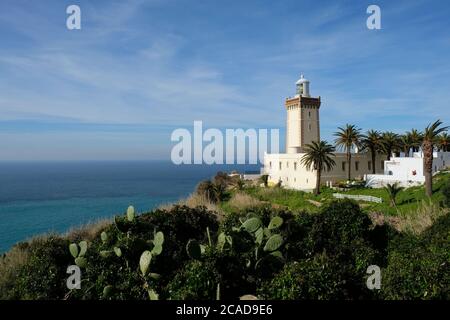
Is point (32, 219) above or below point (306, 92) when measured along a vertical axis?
below

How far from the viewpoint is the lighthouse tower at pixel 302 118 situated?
44969 millimetres

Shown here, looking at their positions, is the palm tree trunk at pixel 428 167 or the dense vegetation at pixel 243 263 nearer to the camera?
the dense vegetation at pixel 243 263

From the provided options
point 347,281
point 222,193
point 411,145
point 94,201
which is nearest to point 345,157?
point 411,145

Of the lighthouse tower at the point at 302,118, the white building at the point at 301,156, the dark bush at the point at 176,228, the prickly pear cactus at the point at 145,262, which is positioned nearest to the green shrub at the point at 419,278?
the dark bush at the point at 176,228

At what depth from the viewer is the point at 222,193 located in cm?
4150

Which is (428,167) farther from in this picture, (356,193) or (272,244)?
(272,244)

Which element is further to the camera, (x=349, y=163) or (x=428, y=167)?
(x=349, y=163)

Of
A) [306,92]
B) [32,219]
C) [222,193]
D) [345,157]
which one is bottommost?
[32,219]

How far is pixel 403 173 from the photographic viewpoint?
1380 inches

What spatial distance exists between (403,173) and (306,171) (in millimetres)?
9503

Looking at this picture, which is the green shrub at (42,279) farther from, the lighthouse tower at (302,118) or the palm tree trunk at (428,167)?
the lighthouse tower at (302,118)

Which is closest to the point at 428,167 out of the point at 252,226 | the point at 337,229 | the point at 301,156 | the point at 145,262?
the point at 301,156
